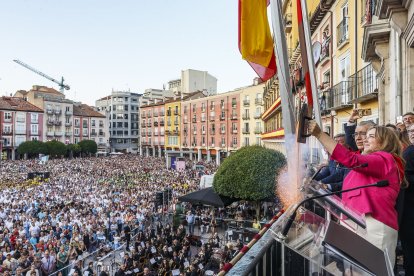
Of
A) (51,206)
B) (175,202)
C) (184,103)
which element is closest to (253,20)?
(175,202)

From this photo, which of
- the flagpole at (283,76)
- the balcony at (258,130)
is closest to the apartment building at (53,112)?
the balcony at (258,130)

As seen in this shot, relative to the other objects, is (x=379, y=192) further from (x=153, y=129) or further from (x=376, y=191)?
(x=153, y=129)

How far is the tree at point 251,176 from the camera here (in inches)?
717

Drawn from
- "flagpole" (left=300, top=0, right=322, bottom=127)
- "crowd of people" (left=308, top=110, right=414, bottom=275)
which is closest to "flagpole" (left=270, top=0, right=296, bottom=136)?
"flagpole" (left=300, top=0, right=322, bottom=127)

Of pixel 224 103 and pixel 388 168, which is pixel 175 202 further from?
pixel 224 103

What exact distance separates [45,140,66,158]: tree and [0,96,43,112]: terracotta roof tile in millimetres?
9049

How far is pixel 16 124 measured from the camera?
242 feet

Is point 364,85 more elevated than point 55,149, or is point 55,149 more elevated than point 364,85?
point 364,85

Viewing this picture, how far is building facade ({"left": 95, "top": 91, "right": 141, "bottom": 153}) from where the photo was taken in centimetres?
10306

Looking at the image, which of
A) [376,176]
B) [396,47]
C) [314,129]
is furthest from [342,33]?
[314,129]

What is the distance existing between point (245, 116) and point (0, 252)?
167 feet

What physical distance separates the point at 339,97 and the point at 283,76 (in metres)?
13.5

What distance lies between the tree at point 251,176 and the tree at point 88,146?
219 ft

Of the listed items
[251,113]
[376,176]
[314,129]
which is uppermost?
[251,113]
